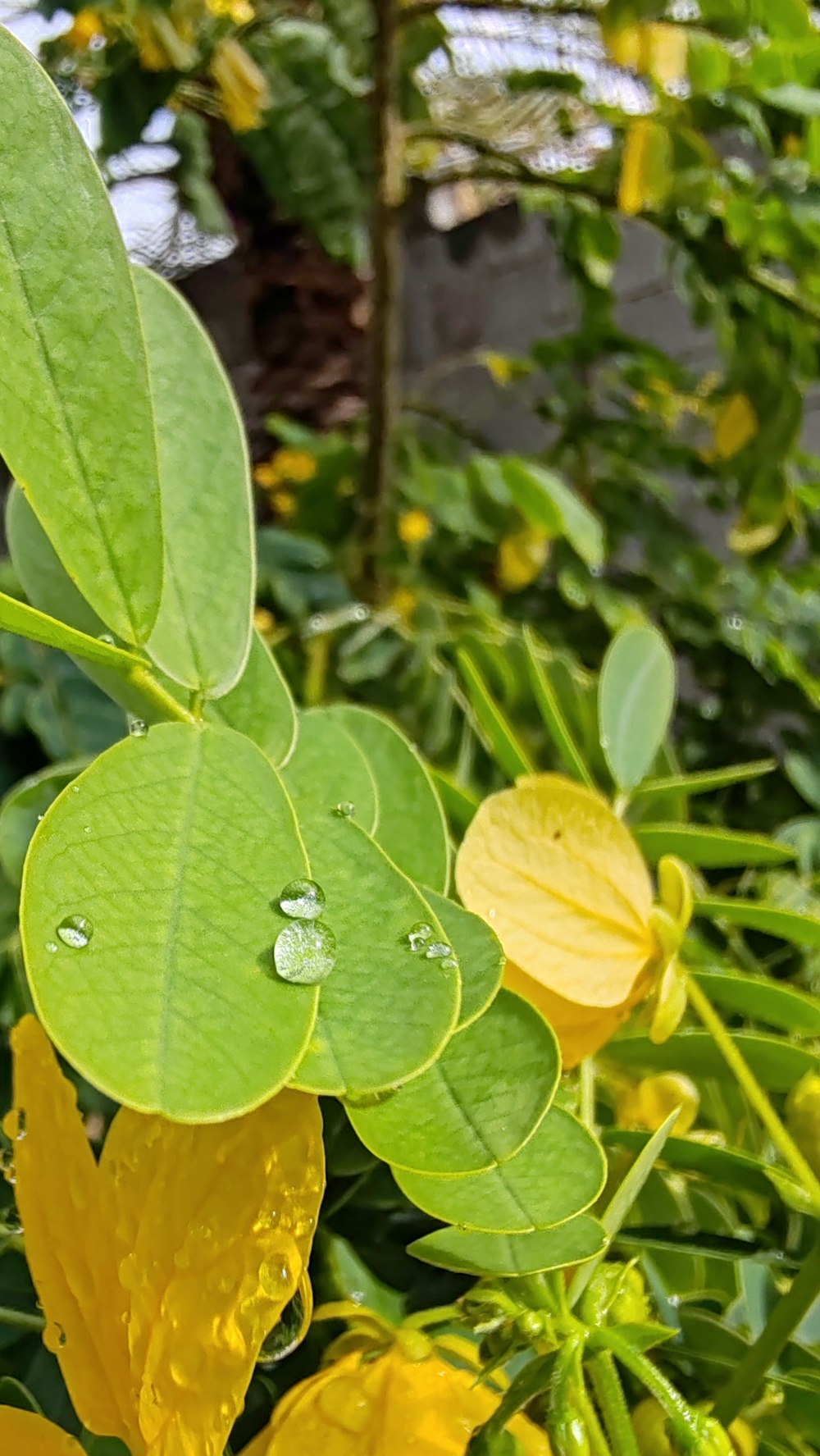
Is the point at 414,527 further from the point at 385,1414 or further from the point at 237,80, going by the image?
the point at 385,1414

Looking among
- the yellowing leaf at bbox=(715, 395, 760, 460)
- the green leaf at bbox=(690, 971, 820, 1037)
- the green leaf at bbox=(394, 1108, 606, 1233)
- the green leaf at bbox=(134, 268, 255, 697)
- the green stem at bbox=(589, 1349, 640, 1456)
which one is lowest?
the yellowing leaf at bbox=(715, 395, 760, 460)

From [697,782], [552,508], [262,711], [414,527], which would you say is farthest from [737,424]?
[262,711]

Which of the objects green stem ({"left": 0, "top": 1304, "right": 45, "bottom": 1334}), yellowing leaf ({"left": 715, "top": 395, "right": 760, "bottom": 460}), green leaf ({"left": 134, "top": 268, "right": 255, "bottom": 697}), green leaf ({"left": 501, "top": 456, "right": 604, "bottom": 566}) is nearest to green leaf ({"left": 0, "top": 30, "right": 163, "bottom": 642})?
green leaf ({"left": 134, "top": 268, "right": 255, "bottom": 697})

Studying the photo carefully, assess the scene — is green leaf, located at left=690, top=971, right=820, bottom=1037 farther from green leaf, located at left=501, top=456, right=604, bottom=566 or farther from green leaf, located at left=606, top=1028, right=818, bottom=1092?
green leaf, located at left=501, top=456, right=604, bottom=566

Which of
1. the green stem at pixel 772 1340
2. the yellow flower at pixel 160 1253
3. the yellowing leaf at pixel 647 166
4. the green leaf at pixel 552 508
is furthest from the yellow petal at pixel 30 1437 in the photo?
the yellowing leaf at pixel 647 166

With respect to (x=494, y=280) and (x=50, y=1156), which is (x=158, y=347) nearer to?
(x=50, y=1156)
